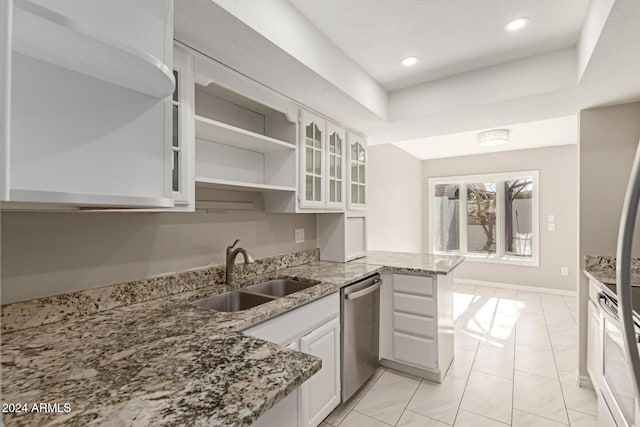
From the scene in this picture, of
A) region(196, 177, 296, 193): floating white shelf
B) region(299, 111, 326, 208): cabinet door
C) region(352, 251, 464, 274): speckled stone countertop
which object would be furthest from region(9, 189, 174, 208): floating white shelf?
region(352, 251, 464, 274): speckled stone countertop

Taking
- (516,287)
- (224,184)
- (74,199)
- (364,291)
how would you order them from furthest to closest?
(516,287), (364,291), (224,184), (74,199)

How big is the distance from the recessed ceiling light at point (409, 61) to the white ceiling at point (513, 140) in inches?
68.1

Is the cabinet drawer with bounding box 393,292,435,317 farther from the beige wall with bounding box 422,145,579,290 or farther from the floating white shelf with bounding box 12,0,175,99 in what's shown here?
the beige wall with bounding box 422,145,579,290

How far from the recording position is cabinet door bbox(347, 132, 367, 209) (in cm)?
281

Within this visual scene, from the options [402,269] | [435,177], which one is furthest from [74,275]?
[435,177]

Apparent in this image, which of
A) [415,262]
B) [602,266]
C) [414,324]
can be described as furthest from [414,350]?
→ [602,266]

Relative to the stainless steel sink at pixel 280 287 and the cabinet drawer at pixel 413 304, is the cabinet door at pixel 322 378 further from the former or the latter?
the cabinet drawer at pixel 413 304

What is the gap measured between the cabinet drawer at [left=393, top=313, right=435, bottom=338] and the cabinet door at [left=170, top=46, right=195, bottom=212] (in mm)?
1839

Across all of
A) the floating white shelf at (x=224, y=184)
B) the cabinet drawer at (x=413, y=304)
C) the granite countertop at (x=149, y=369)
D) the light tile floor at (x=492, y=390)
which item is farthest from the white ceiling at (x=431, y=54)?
the light tile floor at (x=492, y=390)

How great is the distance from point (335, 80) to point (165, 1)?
3.67ft

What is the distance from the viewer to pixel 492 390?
2.25m

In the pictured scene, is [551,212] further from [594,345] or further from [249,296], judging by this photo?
[249,296]

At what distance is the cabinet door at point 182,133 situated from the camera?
143 centimetres

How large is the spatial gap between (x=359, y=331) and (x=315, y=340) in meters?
0.54
